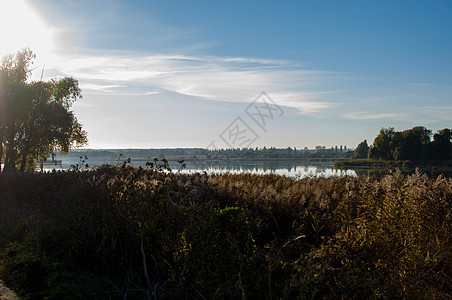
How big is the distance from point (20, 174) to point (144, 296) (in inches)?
480

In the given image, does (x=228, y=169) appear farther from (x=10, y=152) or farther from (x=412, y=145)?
(x=412, y=145)

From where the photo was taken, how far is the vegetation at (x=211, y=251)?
3.94 meters

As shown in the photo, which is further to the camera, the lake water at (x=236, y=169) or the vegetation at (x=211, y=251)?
the lake water at (x=236, y=169)

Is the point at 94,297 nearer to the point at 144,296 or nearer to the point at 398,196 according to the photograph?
the point at 144,296

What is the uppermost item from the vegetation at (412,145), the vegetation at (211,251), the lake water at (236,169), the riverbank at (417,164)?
the vegetation at (412,145)

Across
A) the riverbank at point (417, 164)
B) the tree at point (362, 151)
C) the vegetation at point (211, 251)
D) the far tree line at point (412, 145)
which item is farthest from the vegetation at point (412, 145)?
the vegetation at point (211, 251)

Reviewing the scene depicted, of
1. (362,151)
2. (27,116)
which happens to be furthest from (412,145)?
(27,116)

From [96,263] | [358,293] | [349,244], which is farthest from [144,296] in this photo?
[349,244]

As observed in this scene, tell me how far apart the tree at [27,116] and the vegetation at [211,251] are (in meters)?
18.0

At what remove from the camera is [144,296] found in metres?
3.91

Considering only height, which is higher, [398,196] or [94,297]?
[398,196]

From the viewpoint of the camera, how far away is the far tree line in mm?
30297

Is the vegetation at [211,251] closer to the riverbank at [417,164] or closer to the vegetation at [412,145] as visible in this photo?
the riverbank at [417,164]

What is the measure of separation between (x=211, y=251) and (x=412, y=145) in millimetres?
36888
